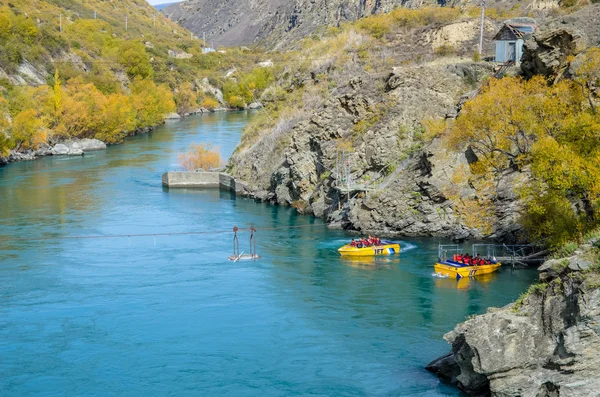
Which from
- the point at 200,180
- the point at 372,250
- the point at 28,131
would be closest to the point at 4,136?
the point at 28,131

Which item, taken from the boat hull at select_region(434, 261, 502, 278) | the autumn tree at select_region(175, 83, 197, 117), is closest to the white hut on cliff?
the boat hull at select_region(434, 261, 502, 278)

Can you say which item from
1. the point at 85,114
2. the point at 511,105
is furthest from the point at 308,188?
the point at 85,114

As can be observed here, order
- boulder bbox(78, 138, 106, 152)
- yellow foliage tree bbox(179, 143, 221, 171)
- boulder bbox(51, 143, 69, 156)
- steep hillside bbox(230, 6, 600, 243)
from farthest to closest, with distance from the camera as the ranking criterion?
boulder bbox(78, 138, 106, 152) < boulder bbox(51, 143, 69, 156) < yellow foliage tree bbox(179, 143, 221, 171) < steep hillside bbox(230, 6, 600, 243)

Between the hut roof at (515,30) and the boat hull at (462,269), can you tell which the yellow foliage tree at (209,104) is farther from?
the boat hull at (462,269)

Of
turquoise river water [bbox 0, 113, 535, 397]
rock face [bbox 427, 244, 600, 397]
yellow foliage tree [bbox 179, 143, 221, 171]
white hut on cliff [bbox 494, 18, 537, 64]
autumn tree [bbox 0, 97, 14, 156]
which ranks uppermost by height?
white hut on cliff [bbox 494, 18, 537, 64]

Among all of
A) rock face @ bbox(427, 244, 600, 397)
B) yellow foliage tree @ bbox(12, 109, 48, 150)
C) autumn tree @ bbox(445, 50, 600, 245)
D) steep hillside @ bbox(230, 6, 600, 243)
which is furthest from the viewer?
yellow foliage tree @ bbox(12, 109, 48, 150)

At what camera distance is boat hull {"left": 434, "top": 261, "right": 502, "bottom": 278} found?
40.2 m

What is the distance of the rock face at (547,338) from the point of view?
20.5 meters

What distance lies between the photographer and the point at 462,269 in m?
40.1

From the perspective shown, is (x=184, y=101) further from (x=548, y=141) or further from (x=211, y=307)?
(x=548, y=141)

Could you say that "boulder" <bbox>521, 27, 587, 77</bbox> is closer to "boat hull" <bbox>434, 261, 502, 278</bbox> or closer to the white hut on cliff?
the white hut on cliff

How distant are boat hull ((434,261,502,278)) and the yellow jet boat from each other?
5.51 m

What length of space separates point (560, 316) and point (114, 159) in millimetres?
72728

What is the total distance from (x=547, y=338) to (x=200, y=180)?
2090 inches
